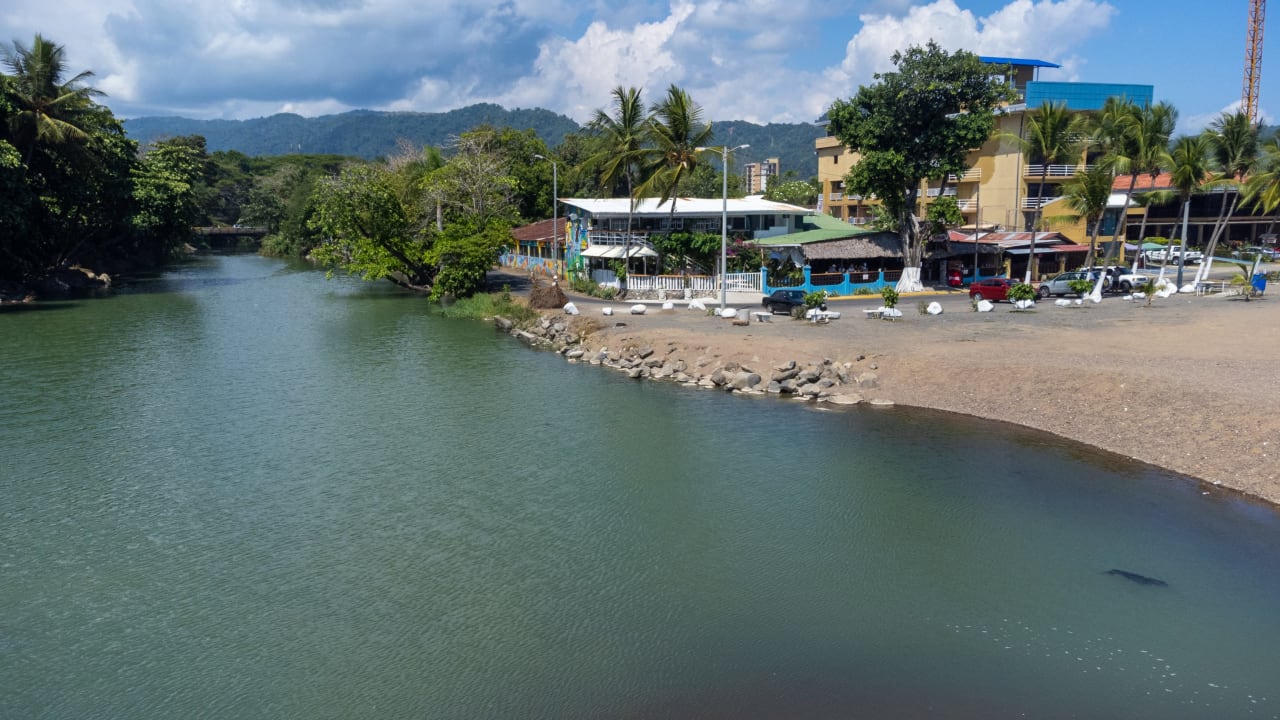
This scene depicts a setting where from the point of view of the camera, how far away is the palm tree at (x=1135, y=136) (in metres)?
45.3

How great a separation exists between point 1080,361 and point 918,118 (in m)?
23.3

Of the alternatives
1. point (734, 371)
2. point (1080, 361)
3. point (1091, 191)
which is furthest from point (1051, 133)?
point (734, 371)

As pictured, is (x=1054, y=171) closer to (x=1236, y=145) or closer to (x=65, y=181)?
(x=1236, y=145)

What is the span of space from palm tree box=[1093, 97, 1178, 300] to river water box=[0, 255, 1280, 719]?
101 feet

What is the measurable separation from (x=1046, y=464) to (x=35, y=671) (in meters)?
19.4

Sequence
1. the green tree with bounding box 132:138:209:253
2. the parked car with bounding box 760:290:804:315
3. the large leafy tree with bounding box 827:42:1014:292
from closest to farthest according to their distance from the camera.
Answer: the parked car with bounding box 760:290:804:315
the large leafy tree with bounding box 827:42:1014:292
the green tree with bounding box 132:138:209:253

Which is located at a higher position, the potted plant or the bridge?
the bridge

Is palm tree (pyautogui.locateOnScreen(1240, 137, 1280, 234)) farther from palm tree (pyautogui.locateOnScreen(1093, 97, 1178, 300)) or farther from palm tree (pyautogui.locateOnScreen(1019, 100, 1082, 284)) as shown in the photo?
palm tree (pyautogui.locateOnScreen(1019, 100, 1082, 284))

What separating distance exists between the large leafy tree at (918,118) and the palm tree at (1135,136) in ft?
23.1

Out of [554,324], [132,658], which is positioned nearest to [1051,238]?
[554,324]

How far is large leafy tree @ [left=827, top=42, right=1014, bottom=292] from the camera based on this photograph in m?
43.5

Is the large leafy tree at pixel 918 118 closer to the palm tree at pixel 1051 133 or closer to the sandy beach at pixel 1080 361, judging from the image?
the palm tree at pixel 1051 133

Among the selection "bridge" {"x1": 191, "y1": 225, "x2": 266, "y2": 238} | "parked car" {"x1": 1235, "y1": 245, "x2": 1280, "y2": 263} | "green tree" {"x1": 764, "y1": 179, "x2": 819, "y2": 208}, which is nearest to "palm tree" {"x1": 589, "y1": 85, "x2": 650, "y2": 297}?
"parked car" {"x1": 1235, "y1": 245, "x2": 1280, "y2": 263}

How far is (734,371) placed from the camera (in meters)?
28.0
